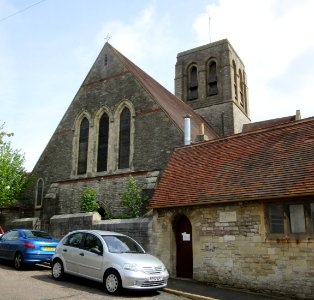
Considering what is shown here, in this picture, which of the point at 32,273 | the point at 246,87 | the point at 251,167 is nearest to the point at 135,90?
the point at 251,167

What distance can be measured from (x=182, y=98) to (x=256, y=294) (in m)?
23.3

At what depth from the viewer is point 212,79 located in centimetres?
3094

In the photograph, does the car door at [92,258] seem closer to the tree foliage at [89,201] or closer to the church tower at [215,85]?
the tree foliage at [89,201]

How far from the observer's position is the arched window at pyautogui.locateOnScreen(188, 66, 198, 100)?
31047mm

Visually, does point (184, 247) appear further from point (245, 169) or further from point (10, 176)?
point (10, 176)

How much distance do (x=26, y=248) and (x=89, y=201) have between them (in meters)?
6.73

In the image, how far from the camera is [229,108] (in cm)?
2845

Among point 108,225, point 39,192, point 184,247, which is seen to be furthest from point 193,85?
point 184,247

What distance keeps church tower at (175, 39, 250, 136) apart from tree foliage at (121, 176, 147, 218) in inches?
521

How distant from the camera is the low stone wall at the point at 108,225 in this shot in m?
12.9

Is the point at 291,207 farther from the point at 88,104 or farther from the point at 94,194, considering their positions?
the point at 88,104

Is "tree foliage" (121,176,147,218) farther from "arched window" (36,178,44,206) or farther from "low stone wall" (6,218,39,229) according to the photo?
"arched window" (36,178,44,206)

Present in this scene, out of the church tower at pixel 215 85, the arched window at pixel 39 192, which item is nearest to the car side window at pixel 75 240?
the arched window at pixel 39 192

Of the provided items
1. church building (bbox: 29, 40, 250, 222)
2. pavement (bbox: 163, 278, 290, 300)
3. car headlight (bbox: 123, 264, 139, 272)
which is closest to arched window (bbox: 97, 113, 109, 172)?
church building (bbox: 29, 40, 250, 222)
